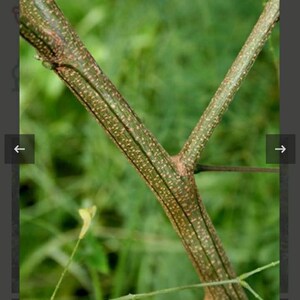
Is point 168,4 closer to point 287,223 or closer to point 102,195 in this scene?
point 102,195

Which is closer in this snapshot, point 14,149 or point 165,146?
point 14,149

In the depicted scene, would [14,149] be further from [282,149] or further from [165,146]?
[165,146]

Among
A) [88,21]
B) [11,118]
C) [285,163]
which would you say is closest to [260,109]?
[88,21]

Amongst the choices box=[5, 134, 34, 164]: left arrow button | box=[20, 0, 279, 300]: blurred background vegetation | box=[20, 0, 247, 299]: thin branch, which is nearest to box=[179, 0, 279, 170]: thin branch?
box=[20, 0, 247, 299]: thin branch

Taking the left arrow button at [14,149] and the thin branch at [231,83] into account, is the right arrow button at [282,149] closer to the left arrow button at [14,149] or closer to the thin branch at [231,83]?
the thin branch at [231,83]

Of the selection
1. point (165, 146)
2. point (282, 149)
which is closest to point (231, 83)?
point (282, 149)

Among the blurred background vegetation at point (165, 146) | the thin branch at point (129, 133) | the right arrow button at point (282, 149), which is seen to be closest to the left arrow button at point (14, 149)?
the thin branch at point (129, 133)

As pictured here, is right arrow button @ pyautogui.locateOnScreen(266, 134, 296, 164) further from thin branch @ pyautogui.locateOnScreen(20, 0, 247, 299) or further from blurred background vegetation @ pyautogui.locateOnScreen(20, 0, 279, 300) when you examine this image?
Result: blurred background vegetation @ pyautogui.locateOnScreen(20, 0, 279, 300)
